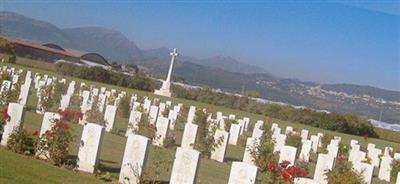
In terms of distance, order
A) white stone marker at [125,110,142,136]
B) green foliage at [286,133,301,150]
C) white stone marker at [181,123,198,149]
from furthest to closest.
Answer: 1. green foliage at [286,133,301,150]
2. white stone marker at [125,110,142,136]
3. white stone marker at [181,123,198,149]

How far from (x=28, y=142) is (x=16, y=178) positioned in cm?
264

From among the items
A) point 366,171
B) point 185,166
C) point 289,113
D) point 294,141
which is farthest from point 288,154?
point 289,113

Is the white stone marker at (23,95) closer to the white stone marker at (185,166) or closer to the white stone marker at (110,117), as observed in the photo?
the white stone marker at (110,117)

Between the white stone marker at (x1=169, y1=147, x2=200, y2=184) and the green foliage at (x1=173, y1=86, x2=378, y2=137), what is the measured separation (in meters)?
41.6

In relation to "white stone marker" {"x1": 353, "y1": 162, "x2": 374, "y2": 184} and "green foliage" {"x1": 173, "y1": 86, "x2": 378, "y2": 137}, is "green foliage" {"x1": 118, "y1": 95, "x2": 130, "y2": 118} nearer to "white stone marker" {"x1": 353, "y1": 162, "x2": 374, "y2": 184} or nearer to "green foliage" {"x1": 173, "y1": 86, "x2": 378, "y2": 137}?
"white stone marker" {"x1": 353, "y1": 162, "x2": 374, "y2": 184}

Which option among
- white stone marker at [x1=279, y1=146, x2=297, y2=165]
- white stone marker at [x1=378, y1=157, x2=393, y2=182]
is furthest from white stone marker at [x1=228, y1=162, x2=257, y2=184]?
white stone marker at [x1=378, y1=157, x2=393, y2=182]

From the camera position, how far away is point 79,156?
12.0 meters

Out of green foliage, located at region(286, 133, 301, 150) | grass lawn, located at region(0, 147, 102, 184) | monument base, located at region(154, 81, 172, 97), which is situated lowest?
grass lawn, located at region(0, 147, 102, 184)

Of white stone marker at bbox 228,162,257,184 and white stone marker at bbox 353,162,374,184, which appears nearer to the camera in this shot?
white stone marker at bbox 228,162,257,184

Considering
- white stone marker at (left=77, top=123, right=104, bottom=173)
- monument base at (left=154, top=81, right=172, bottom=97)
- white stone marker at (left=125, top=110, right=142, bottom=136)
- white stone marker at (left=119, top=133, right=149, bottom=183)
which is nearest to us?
white stone marker at (left=119, top=133, right=149, bottom=183)

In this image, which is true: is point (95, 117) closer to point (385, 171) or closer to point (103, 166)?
point (103, 166)

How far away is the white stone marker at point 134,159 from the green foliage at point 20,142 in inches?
79.3

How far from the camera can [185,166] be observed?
1110 centimetres

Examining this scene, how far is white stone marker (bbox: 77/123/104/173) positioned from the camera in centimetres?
1190
